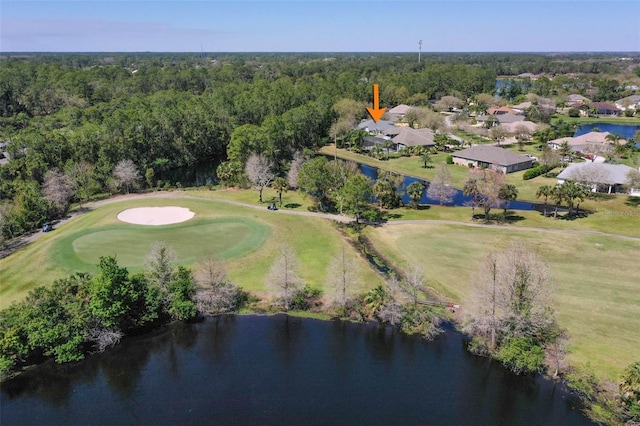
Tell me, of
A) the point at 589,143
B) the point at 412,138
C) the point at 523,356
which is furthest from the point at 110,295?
the point at 589,143

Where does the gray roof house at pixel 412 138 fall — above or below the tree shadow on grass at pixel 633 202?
above

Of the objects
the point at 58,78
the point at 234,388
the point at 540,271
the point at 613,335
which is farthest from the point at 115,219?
the point at 58,78

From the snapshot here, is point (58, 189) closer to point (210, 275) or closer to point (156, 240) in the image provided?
point (156, 240)

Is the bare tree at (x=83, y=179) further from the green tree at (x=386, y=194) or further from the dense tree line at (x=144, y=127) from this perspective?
the green tree at (x=386, y=194)

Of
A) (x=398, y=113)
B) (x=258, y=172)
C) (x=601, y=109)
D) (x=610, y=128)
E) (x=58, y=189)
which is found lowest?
(x=58, y=189)

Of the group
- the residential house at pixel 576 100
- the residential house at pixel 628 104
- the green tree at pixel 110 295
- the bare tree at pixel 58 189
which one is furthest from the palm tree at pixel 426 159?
the residential house at pixel 628 104

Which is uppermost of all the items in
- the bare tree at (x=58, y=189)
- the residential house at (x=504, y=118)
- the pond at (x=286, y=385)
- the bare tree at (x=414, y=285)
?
the residential house at (x=504, y=118)

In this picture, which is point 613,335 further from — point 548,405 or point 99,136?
point 99,136
